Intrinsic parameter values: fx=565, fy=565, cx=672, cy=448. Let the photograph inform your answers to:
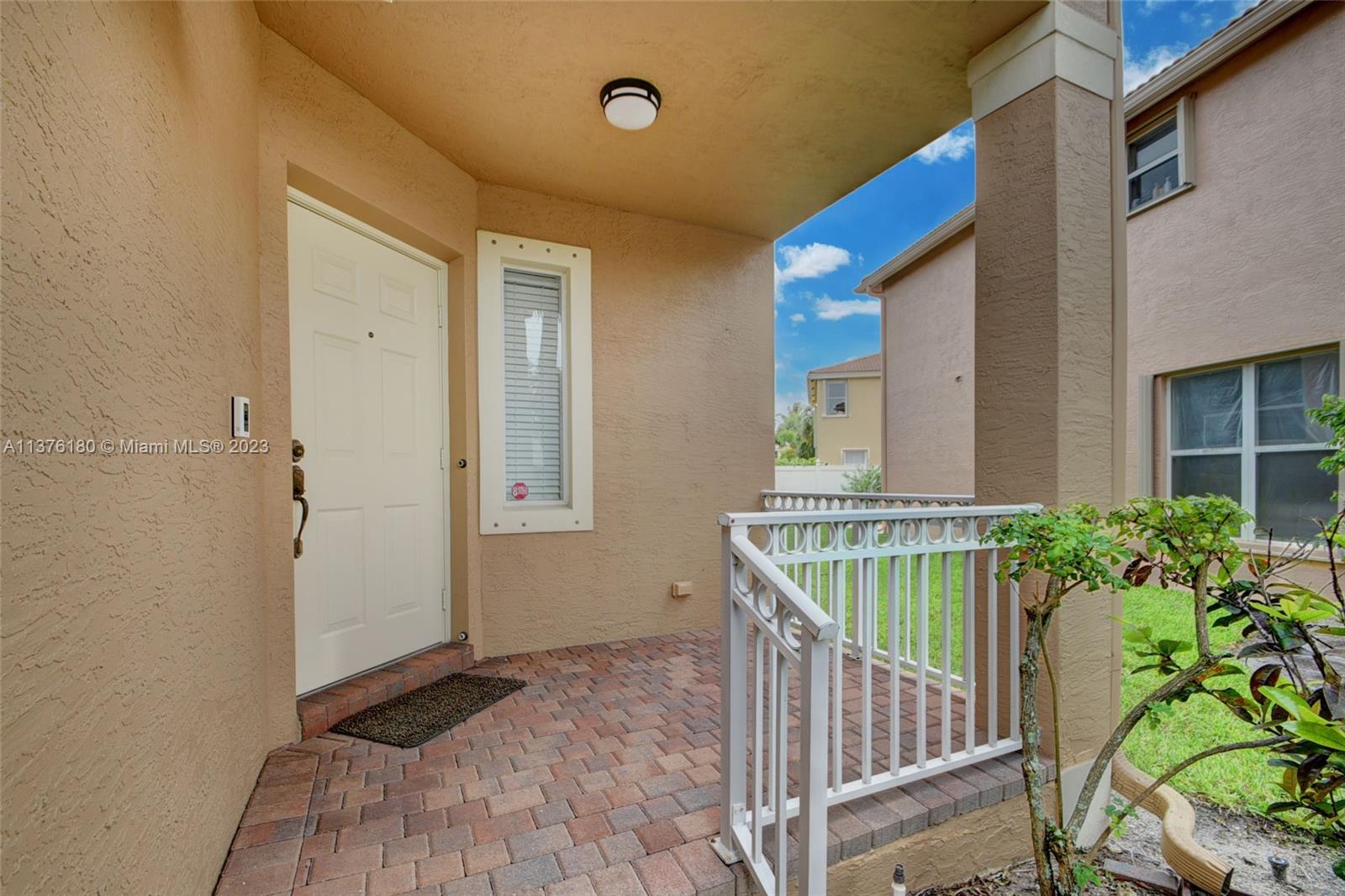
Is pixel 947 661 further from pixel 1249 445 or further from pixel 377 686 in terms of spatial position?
pixel 1249 445

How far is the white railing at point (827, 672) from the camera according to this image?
1.31 m

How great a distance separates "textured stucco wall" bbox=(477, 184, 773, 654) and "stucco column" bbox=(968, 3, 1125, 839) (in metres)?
2.08

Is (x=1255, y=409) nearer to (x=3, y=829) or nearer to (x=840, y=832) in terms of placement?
(x=840, y=832)

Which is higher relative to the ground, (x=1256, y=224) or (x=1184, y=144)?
(x=1184, y=144)

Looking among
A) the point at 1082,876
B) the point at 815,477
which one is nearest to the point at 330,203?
the point at 1082,876

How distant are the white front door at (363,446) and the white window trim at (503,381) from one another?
0.89 ft

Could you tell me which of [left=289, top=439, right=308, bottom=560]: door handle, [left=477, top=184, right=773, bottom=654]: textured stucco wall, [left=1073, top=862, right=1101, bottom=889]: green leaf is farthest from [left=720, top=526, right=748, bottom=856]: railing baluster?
[left=477, top=184, right=773, bottom=654]: textured stucco wall

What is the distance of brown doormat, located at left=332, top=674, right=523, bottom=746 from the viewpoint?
243 centimetres

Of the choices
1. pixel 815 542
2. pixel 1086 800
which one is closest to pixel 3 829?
pixel 815 542

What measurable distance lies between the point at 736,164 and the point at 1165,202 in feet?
15.6

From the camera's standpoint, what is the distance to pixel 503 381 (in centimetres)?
351

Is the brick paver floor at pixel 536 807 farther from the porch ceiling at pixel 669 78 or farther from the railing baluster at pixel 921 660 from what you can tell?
the porch ceiling at pixel 669 78

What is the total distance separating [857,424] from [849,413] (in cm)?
42

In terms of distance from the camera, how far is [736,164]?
10.9 feet
